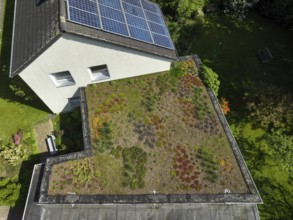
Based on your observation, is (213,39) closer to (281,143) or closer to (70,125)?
(281,143)

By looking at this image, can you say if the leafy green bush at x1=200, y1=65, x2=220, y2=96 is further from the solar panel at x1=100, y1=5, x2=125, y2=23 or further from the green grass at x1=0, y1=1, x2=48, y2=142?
the green grass at x1=0, y1=1, x2=48, y2=142

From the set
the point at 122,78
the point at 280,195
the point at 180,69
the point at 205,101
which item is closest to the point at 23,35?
the point at 122,78

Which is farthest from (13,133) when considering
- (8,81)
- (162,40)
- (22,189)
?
(162,40)

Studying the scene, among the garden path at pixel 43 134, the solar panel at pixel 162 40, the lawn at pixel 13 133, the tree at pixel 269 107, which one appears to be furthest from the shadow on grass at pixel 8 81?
the tree at pixel 269 107

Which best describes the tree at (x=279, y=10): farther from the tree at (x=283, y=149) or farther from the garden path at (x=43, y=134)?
the garden path at (x=43, y=134)

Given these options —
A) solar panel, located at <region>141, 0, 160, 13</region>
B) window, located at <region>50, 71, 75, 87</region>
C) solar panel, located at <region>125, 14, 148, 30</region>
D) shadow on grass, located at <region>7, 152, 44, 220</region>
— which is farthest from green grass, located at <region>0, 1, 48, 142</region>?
solar panel, located at <region>141, 0, 160, 13</region>
